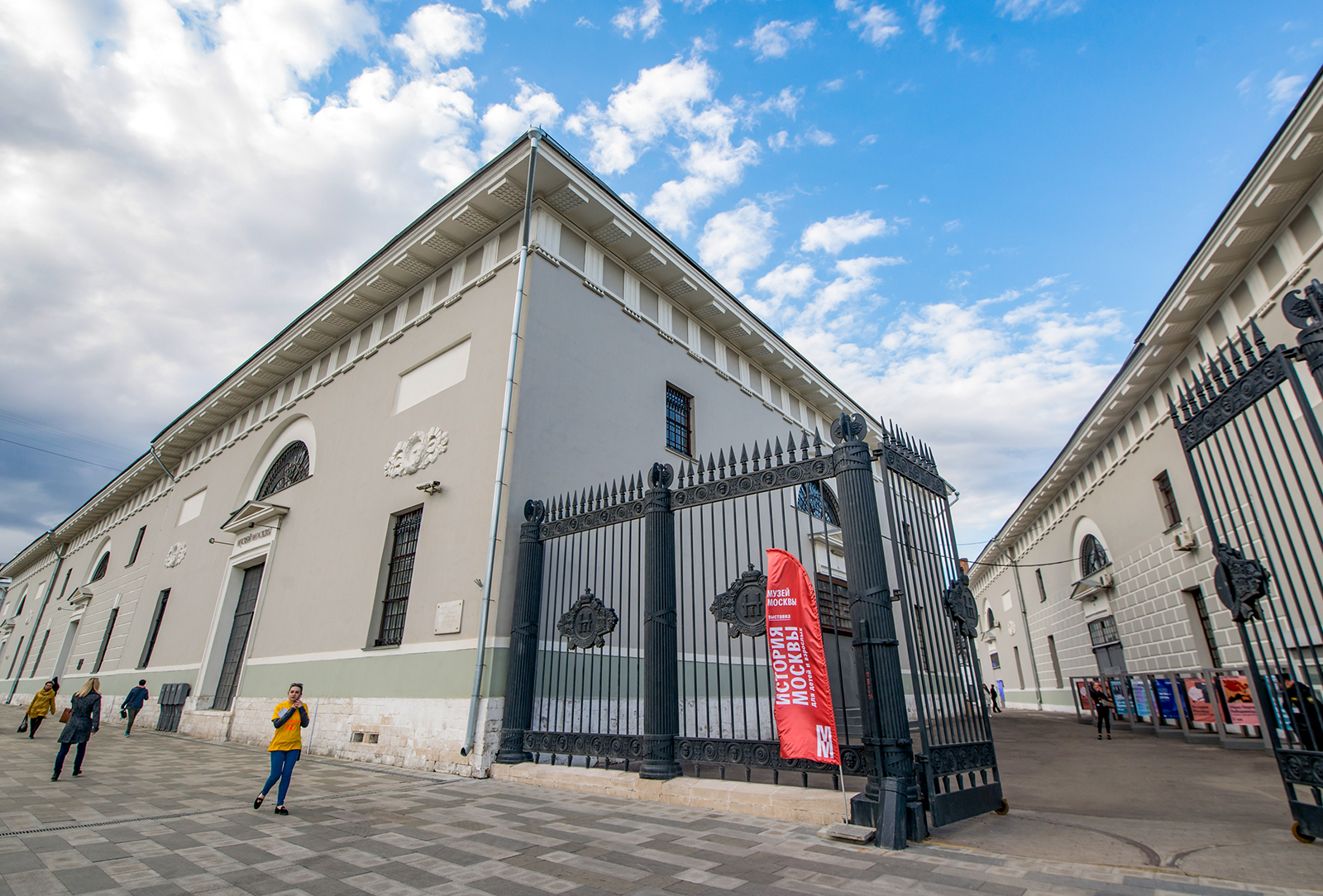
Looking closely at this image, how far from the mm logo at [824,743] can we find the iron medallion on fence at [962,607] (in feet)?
5.92

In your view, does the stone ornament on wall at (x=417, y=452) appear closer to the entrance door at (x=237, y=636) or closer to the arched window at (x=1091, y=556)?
the entrance door at (x=237, y=636)

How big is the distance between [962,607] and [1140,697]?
12861 mm

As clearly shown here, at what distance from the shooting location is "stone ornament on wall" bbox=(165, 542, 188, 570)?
17.6 meters

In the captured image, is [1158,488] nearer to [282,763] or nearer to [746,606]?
[746,606]

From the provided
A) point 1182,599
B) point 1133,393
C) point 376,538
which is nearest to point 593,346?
point 376,538

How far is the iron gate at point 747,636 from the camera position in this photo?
4.89 metres

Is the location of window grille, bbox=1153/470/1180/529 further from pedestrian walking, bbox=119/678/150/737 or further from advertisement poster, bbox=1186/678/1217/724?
pedestrian walking, bbox=119/678/150/737

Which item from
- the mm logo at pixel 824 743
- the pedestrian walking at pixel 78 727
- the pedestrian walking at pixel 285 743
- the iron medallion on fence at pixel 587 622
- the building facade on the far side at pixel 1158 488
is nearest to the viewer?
the mm logo at pixel 824 743

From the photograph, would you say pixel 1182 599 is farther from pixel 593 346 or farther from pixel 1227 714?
pixel 593 346

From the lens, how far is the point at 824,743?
480 cm

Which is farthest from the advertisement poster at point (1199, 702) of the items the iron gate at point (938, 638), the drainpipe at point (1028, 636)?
the drainpipe at point (1028, 636)

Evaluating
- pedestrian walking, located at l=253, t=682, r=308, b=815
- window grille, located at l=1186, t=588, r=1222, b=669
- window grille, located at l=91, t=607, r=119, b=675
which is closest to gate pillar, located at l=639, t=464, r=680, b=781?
pedestrian walking, located at l=253, t=682, r=308, b=815

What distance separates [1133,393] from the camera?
14289 millimetres

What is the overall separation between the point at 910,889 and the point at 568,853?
7.14ft
